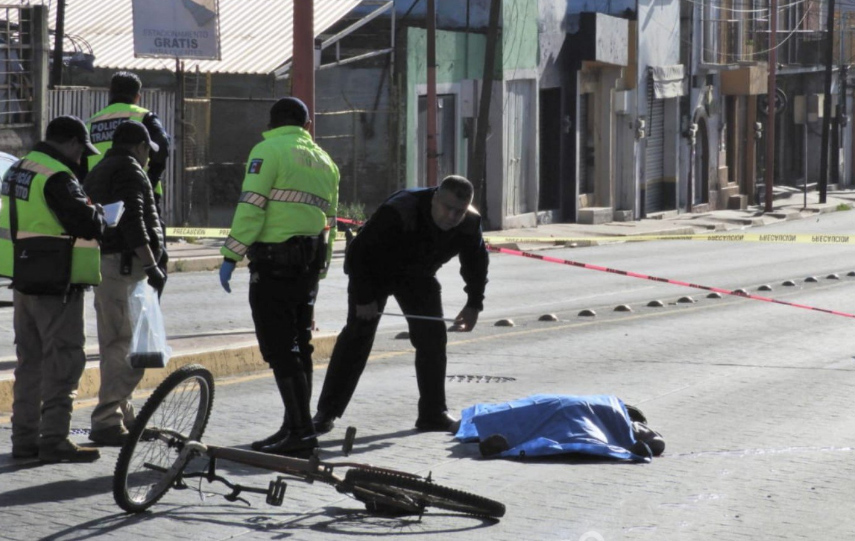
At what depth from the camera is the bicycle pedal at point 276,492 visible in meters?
6.50

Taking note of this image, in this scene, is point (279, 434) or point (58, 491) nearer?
point (58, 491)

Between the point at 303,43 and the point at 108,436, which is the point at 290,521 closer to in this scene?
the point at 108,436

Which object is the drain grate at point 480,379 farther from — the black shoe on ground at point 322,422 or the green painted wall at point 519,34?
the green painted wall at point 519,34

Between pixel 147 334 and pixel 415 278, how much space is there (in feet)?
5.33

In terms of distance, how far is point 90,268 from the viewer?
7559mm

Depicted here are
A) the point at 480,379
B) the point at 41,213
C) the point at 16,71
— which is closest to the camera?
the point at 41,213

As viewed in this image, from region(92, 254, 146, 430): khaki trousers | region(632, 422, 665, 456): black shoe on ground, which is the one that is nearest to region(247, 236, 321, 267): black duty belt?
region(92, 254, 146, 430): khaki trousers

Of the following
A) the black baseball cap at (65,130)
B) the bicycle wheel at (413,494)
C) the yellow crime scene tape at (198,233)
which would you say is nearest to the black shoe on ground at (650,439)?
the bicycle wheel at (413,494)

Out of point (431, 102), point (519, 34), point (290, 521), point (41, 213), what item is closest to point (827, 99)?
point (519, 34)

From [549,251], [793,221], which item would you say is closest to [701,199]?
[793,221]

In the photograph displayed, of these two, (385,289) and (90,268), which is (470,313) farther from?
(90,268)

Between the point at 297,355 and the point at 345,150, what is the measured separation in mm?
21778

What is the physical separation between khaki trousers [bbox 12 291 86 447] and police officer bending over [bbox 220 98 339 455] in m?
0.89

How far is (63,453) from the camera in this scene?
294 inches
